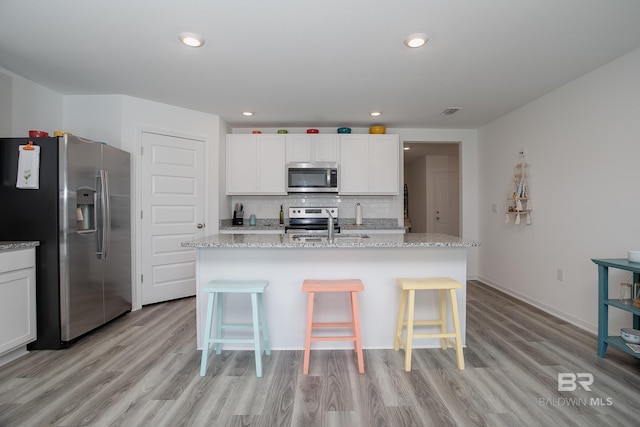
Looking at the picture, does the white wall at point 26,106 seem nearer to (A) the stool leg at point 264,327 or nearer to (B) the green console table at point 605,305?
(A) the stool leg at point 264,327

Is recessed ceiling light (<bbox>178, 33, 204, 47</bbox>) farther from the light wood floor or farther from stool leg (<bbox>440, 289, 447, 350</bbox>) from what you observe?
stool leg (<bbox>440, 289, 447, 350</bbox>)

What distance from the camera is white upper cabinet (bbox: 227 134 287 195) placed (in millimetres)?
4406

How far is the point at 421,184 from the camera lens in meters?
7.58

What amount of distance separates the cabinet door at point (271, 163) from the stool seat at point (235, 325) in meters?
2.24

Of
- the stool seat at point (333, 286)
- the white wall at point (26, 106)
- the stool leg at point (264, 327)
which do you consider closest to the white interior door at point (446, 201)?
the stool seat at point (333, 286)

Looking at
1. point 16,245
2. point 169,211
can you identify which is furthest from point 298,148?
point 16,245

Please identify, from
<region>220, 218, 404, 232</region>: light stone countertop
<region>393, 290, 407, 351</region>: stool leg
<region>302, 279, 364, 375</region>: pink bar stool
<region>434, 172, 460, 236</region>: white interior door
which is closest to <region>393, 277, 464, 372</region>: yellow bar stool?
<region>393, 290, 407, 351</region>: stool leg

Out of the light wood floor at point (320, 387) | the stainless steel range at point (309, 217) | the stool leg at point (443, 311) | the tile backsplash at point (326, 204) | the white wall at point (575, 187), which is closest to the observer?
the light wood floor at point (320, 387)

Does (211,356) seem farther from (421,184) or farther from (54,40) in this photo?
(421,184)

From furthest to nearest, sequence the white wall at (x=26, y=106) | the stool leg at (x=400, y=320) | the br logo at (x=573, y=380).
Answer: the white wall at (x=26, y=106), the stool leg at (x=400, y=320), the br logo at (x=573, y=380)

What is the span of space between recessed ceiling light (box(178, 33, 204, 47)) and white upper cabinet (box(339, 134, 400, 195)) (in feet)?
7.99

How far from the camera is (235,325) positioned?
7.80ft

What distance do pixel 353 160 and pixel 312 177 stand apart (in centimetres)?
64

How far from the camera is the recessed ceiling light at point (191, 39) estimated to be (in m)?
2.24
